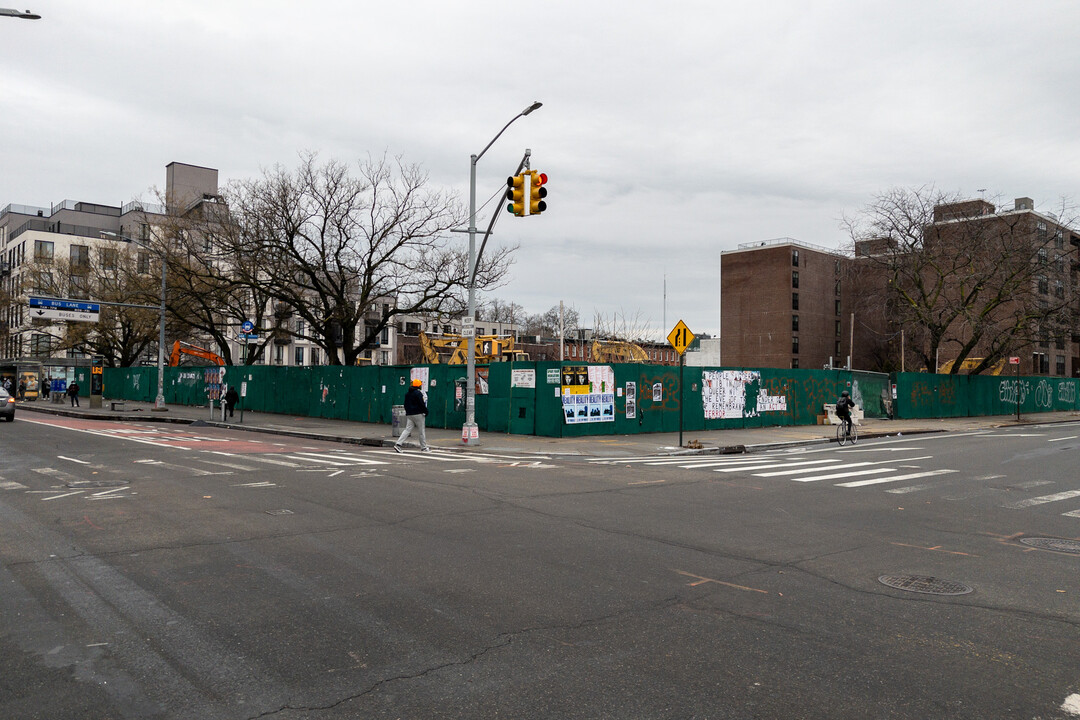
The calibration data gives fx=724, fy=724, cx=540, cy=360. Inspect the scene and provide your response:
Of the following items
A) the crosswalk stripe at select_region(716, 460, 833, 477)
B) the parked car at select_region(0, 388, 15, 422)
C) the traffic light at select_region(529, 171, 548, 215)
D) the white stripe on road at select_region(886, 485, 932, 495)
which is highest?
the traffic light at select_region(529, 171, 548, 215)

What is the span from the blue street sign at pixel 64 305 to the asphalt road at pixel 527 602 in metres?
26.7

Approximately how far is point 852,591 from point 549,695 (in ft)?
11.3

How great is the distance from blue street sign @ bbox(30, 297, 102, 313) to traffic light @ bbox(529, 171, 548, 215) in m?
26.9

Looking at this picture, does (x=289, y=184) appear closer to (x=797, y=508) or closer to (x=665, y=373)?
(x=665, y=373)

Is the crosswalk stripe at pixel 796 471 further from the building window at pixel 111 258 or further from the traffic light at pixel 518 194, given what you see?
the building window at pixel 111 258

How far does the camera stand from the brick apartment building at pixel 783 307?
92500 millimetres

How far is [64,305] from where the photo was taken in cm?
3534

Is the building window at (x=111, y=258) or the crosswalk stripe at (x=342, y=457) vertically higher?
the building window at (x=111, y=258)

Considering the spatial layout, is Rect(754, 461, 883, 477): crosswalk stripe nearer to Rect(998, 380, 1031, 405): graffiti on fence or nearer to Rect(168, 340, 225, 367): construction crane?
Rect(168, 340, 225, 367): construction crane

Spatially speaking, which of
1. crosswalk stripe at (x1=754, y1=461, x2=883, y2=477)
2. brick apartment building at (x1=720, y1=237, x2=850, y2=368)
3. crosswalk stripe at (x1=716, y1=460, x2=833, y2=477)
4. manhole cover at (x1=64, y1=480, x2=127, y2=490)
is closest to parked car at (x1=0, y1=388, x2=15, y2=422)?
manhole cover at (x1=64, y1=480, x2=127, y2=490)

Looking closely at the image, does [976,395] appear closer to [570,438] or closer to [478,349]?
[478,349]

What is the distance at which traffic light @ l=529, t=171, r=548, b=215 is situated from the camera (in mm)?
16345

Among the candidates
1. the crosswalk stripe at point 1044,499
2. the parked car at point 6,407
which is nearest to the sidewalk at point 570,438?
the parked car at point 6,407

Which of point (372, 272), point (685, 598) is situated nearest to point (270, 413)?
point (372, 272)
